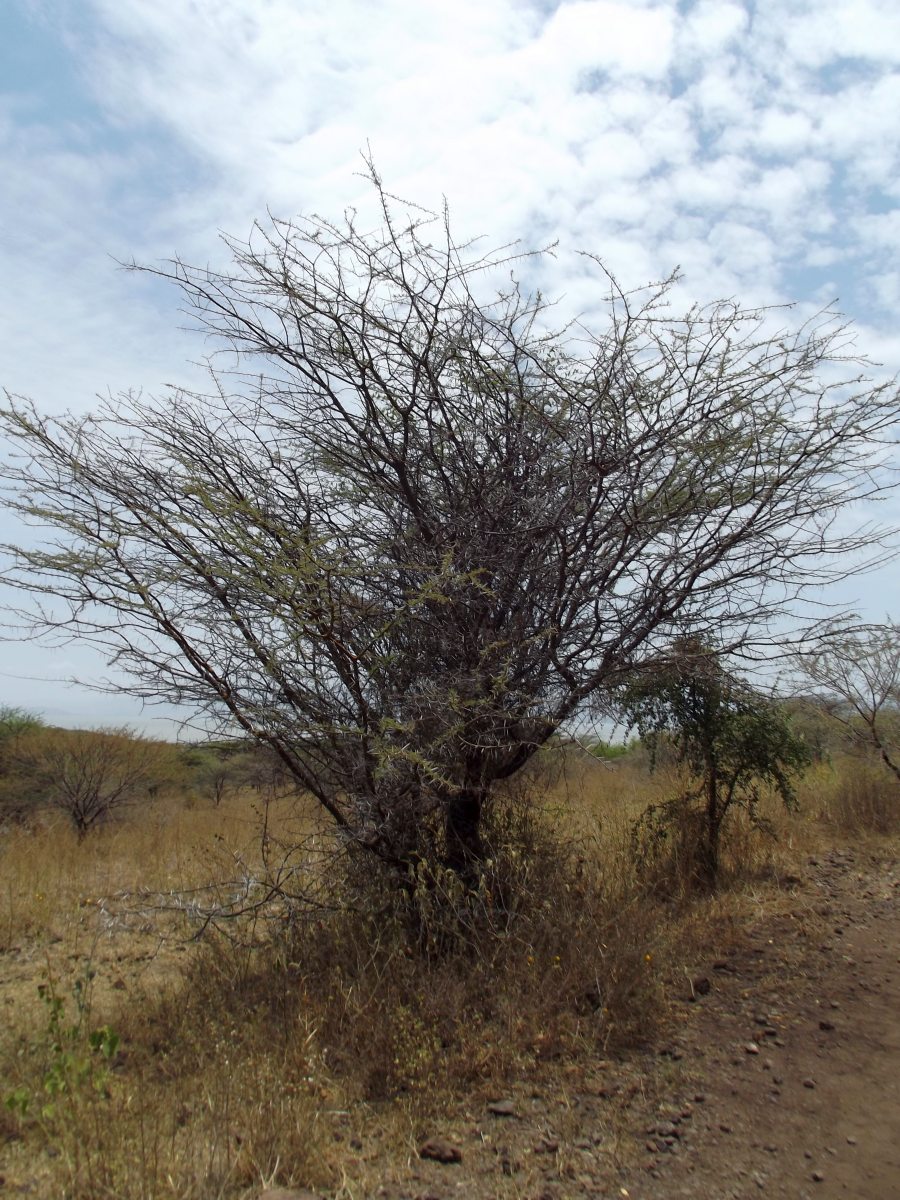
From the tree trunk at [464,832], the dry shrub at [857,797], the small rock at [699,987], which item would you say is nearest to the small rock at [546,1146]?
the small rock at [699,987]

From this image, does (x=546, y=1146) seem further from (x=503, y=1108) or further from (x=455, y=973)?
(x=455, y=973)

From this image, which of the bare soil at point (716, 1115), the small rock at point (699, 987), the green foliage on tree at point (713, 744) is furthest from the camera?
the green foliage on tree at point (713, 744)

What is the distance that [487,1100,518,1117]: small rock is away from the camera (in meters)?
3.36

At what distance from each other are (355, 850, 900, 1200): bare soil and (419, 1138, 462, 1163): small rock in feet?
0.03

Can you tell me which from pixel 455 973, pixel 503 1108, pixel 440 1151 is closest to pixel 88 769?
pixel 455 973

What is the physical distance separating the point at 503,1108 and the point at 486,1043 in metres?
0.41

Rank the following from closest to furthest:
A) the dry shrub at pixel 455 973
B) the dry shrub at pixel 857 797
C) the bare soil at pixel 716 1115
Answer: the bare soil at pixel 716 1115, the dry shrub at pixel 455 973, the dry shrub at pixel 857 797

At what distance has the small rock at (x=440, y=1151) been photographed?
3039mm

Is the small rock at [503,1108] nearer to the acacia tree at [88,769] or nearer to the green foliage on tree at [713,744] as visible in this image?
the green foliage on tree at [713,744]

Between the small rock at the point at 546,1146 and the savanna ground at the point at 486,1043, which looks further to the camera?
the small rock at the point at 546,1146

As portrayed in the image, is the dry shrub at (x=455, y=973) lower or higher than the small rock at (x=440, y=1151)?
higher

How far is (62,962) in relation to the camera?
5.61 metres

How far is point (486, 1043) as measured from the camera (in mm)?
3764

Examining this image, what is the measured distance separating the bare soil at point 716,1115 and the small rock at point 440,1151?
1 cm
